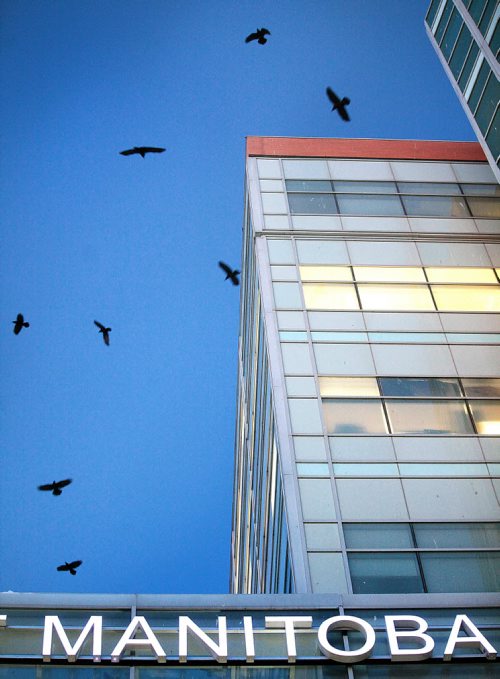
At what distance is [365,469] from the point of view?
21391 millimetres

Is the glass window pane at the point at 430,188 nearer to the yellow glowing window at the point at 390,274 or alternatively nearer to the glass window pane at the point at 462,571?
the yellow glowing window at the point at 390,274

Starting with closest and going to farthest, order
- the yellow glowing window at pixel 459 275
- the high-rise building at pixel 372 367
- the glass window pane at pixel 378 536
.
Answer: the glass window pane at pixel 378 536 < the high-rise building at pixel 372 367 < the yellow glowing window at pixel 459 275

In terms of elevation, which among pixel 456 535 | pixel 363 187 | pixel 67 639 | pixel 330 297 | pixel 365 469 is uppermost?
pixel 363 187

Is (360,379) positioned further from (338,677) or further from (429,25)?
(429,25)

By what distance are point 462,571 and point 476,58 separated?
17.9m

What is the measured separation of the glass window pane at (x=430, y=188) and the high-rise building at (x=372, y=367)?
59 millimetres

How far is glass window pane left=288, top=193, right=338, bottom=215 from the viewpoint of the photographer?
96.5ft

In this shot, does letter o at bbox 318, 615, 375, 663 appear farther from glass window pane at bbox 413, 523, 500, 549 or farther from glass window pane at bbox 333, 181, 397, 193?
glass window pane at bbox 333, 181, 397, 193

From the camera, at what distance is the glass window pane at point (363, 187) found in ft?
99.4

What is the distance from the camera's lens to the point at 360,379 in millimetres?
23812

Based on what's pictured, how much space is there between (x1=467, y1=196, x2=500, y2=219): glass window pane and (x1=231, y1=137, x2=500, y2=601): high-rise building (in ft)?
0.21

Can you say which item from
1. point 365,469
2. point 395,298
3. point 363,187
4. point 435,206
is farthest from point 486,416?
point 363,187

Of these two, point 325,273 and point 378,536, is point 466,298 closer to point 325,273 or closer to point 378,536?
point 325,273

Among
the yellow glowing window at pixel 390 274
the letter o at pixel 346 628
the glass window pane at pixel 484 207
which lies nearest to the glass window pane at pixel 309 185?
the yellow glowing window at pixel 390 274
